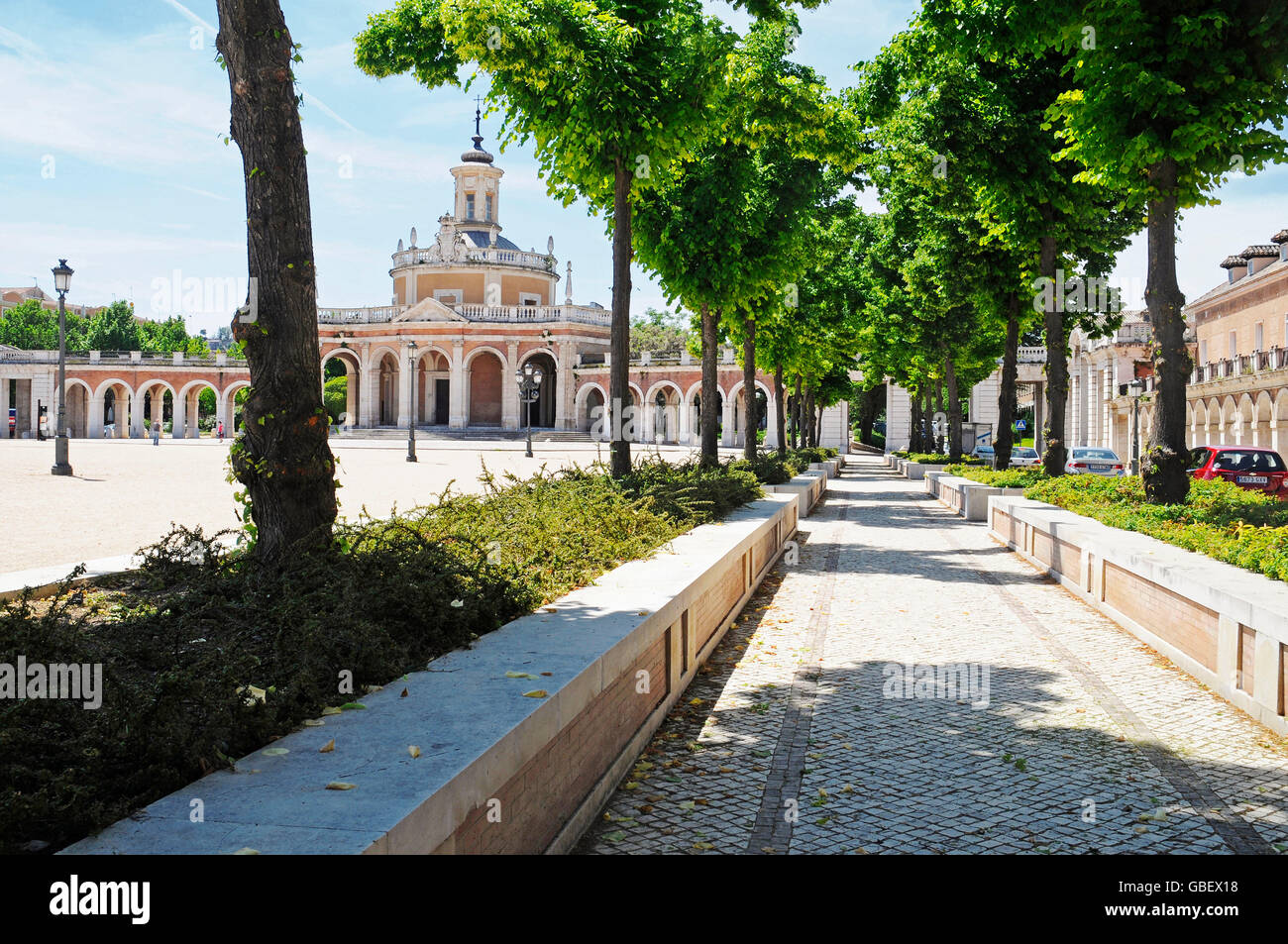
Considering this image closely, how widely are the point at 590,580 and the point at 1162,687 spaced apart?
442cm

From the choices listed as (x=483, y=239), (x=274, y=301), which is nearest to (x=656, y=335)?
(x=483, y=239)

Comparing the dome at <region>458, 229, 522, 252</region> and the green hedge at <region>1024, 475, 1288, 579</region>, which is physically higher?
the dome at <region>458, 229, 522, 252</region>

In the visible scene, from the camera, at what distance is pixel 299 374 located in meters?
6.79

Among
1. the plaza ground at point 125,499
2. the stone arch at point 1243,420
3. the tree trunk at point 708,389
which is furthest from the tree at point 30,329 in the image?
the stone arch at point 1243,420

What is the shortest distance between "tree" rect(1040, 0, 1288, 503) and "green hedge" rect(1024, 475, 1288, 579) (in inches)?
27.8

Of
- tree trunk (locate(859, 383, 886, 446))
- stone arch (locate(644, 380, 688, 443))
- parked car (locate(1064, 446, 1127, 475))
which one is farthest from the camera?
Answer: tree trunk (locate(859, 383, 886, 446))

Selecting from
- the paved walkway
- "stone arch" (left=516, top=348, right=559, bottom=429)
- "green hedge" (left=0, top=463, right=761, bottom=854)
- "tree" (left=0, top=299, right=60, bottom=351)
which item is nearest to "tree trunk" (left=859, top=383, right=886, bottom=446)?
"stone arch" (left=516, top=348, right=559, bottom=429)

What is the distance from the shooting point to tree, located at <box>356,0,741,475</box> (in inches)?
487

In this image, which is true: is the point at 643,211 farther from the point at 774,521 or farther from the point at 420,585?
the point at 420,585

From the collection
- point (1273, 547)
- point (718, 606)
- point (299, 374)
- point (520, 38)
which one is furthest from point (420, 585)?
point (520, 38)

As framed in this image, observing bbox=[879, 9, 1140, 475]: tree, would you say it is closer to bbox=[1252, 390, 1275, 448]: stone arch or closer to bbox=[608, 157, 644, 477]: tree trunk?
bbox=[608, 157, 644, 477]: tree trunk

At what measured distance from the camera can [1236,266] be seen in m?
48.8

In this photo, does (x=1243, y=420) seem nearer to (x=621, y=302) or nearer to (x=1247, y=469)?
(x=1247, y=469)

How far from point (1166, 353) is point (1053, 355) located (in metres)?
7.39
